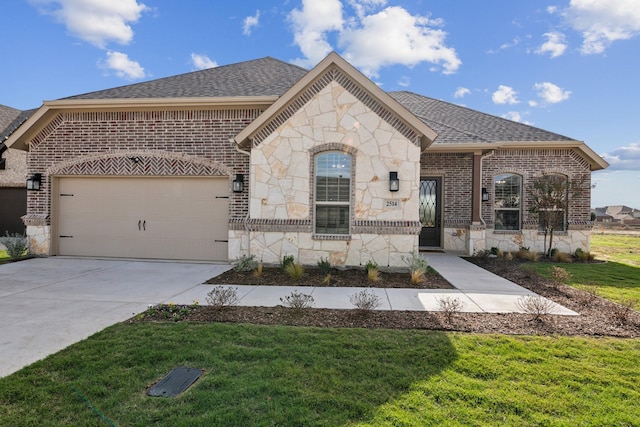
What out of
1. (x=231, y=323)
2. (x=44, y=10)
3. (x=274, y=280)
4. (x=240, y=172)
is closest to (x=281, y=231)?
(x=274, y=280)

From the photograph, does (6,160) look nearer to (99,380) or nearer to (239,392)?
(99,380)

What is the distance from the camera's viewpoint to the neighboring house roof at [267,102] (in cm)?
812

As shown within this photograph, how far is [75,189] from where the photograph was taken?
1014 centimetres

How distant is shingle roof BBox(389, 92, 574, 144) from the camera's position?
11.4m

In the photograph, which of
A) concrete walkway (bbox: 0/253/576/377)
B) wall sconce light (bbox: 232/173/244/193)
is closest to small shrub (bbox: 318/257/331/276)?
concrete walkway (bbox: 0/253/576/377)

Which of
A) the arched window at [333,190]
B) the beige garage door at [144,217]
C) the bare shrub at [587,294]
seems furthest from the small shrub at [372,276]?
the beige garage door at [144,217]

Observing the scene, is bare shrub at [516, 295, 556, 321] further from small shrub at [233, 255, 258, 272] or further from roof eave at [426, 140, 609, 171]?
roof eave at [426, 140, 609, 171]

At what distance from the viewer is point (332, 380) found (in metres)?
3.08

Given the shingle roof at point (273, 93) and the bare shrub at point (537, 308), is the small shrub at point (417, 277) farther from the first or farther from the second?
the shingle roof at point (273, 93)

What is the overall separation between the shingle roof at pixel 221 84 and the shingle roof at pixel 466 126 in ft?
17.2

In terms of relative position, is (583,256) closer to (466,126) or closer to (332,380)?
(466,126)

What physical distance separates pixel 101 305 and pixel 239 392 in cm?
394

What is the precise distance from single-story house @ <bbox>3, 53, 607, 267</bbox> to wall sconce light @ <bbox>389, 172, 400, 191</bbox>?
31 millimetres

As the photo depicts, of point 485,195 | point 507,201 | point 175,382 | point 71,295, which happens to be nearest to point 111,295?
point 71,295
